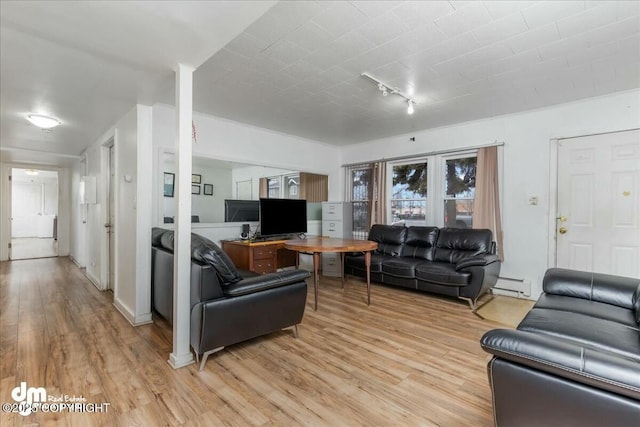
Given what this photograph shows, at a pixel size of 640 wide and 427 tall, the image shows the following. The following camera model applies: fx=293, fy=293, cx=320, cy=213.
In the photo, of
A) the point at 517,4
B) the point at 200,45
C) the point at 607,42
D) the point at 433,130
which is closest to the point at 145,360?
the point at 200,45

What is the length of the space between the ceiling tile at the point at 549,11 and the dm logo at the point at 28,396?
398cm

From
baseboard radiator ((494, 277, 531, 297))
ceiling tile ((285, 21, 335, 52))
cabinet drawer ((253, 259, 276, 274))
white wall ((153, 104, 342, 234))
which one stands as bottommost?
baseboard radiator ((494, 277, 531, 297))

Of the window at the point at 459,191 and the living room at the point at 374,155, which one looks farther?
the window at the point at 459,191

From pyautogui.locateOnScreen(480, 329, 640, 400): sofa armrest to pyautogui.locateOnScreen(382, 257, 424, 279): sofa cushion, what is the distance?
2717mm

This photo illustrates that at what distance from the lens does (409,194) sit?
527 centimetres

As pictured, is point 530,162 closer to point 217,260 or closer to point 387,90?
point 387,90

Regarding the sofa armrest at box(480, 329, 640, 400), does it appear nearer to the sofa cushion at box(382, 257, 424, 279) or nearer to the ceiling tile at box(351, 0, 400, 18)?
the ceiling tile at box(351, 0, 400, 18)

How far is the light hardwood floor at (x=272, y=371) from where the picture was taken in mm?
1662

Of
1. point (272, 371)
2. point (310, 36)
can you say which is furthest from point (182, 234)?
point (310, 36)

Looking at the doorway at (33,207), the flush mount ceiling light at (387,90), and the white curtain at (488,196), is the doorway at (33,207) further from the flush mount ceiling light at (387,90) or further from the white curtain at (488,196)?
the white curtain at (488,196)

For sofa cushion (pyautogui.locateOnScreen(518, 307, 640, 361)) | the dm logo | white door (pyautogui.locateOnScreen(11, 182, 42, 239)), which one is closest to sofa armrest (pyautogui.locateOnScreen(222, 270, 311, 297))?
the dm logo

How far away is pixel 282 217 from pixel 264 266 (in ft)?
2.92

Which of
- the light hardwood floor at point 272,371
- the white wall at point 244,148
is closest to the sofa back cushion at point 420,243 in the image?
the light hardwood floor at point 272,371

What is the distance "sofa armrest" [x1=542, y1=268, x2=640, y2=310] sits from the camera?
2.14 m
